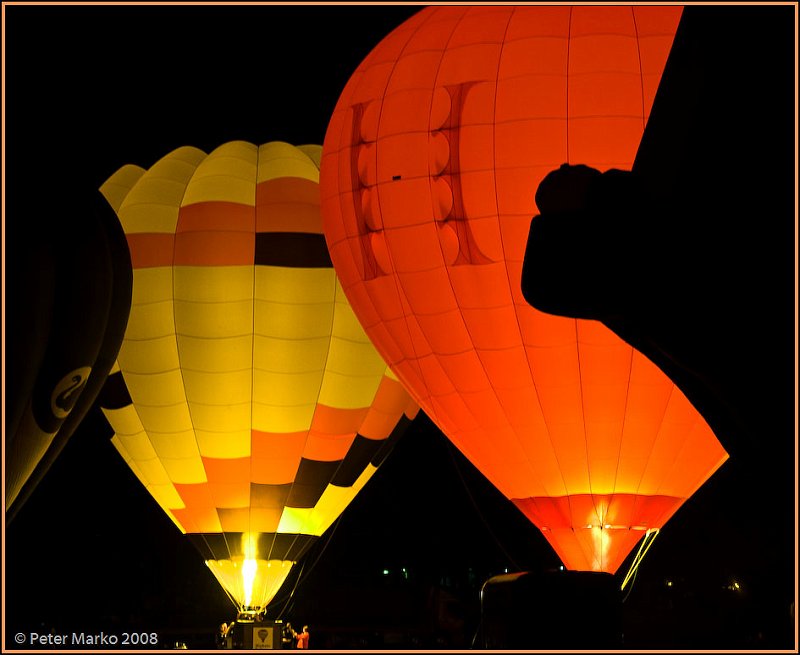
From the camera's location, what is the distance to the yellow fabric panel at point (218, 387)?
8.00 m

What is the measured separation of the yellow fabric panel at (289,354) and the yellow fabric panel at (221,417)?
0.33 metres

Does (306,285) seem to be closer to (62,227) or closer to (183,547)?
(62,227)

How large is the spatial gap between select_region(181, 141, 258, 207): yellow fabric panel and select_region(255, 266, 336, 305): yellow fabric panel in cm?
56

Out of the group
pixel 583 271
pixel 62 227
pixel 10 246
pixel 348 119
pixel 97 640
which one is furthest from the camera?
pixel 97 640

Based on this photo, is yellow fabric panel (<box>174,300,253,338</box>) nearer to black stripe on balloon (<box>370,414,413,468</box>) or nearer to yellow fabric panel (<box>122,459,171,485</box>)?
yellow fabric panel (<box>122,459,171,485</box>)

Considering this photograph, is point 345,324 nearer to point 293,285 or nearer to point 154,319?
point 293,285

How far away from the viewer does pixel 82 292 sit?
484 centimetres

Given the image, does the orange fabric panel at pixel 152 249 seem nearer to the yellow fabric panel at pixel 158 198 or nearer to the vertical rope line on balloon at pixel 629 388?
the yellow fabric panel at pixel 158 198

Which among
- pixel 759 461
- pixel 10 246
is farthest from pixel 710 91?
pixel 10 246

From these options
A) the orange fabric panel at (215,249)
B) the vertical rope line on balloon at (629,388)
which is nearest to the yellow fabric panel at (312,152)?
the orange fabric panel at (215,249)

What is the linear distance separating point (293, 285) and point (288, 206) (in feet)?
1.90

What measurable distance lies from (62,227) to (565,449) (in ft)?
9.53

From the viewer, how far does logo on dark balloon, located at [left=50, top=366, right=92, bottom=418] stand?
187 inches

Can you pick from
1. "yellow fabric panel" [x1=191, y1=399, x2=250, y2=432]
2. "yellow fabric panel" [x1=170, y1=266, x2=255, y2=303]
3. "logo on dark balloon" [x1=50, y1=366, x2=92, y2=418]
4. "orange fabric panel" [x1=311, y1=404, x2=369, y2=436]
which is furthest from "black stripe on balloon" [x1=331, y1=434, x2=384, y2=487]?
"logo on dark balloon" [x1=50, y1=366, x2=92, y2=418]
